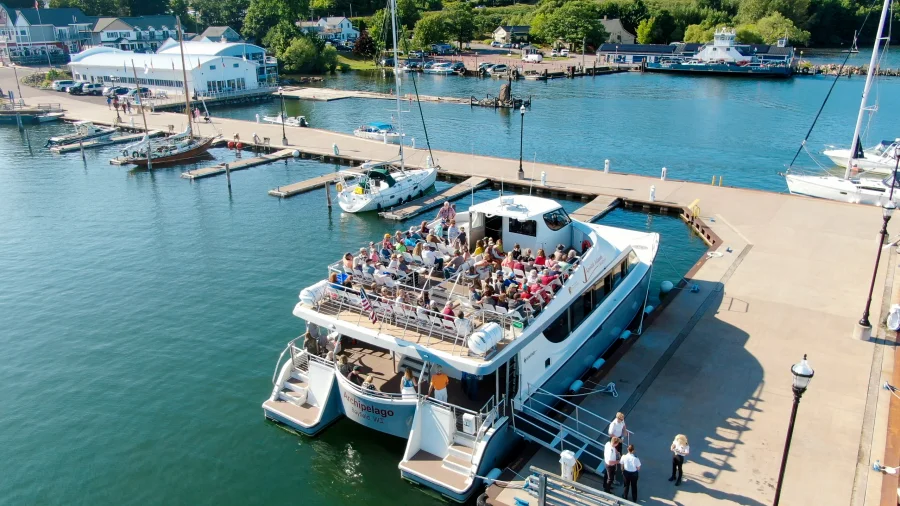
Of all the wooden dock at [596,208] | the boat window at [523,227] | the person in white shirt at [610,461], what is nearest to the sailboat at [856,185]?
the wooden dock at [596,208]

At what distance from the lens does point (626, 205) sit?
3634 cm

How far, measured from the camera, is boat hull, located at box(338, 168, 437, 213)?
3684 centimetres

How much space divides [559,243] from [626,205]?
1677 centimetres

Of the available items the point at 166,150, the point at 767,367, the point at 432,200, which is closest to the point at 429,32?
the point at 166,150

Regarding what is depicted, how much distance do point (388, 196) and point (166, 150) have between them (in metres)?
21.7

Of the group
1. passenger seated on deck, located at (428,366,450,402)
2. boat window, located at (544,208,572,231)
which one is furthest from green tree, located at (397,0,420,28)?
passenger seated on deck, located at (428,366,450,402)

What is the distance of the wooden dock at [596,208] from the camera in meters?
33.3

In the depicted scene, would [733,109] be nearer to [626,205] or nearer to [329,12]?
[626,205]

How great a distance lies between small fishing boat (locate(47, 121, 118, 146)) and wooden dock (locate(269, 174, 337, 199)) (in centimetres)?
2527

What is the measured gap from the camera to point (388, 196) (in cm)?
3747

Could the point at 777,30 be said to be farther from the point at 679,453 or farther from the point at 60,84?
the point at 679,453

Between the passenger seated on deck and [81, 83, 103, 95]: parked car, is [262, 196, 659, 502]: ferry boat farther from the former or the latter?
[81, 83, 103, 95]: parked car

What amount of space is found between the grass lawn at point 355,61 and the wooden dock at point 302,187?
80936 mm

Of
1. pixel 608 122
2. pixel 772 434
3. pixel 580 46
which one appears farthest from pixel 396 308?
pixel 580 46
